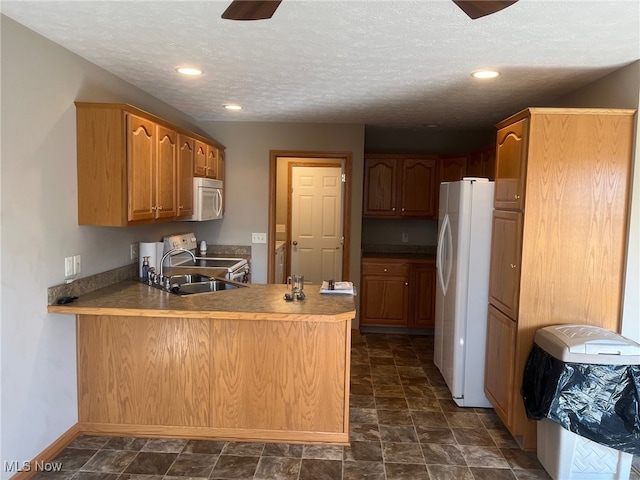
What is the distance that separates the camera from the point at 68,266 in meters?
2.62

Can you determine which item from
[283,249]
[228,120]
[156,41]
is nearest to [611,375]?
[156,41]

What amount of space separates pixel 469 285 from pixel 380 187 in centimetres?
222

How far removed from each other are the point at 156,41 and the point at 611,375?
293 centimetres

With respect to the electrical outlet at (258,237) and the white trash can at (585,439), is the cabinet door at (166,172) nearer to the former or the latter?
the electrical outlet at (258,237)

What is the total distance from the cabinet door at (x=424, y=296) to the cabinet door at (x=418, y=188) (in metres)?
0.67

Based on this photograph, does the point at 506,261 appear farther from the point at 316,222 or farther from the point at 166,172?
the point at 316,222

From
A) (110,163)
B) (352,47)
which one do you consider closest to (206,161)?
(110,163)

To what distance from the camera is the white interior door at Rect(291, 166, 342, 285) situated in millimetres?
6355

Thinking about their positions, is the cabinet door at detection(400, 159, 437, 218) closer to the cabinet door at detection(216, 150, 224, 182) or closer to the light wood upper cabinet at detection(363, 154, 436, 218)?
the light wood upper cabinet at detection(363, 154, 436, 218)

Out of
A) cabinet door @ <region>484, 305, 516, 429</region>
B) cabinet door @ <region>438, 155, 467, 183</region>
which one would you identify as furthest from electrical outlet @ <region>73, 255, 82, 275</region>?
cabinet door @ <region>438, 155, 467, 183</region>

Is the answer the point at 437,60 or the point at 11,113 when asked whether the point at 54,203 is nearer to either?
the point at 11,113

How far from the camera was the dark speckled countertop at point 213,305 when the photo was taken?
2496 mm

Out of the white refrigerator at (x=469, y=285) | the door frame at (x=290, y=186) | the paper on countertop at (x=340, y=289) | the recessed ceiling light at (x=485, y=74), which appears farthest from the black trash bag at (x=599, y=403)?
the door frame at (x=290, y=186)

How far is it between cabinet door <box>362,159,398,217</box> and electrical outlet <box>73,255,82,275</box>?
3221 millimetres
